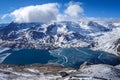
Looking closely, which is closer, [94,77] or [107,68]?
[94,77]

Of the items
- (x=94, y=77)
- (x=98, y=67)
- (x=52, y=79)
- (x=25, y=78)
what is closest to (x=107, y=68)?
(x=98, y=67)

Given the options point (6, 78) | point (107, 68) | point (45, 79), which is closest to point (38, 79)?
point (45, 79)

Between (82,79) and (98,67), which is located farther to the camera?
(98,67)

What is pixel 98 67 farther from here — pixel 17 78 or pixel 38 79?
pixel 17 78

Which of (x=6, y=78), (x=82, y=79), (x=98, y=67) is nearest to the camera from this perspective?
(x=82, y=79)

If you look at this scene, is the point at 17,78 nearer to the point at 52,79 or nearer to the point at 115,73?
the point at 52,79

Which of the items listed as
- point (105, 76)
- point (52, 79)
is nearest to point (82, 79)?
point (105, 76)

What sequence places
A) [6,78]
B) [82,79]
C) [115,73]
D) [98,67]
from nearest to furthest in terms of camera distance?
[82,79], [115,73], [98,67], [6,78]

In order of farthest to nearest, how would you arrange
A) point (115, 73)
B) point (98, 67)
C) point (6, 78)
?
1. point (6, 78)
2. point (98, 67)
3. point (115, 73)
